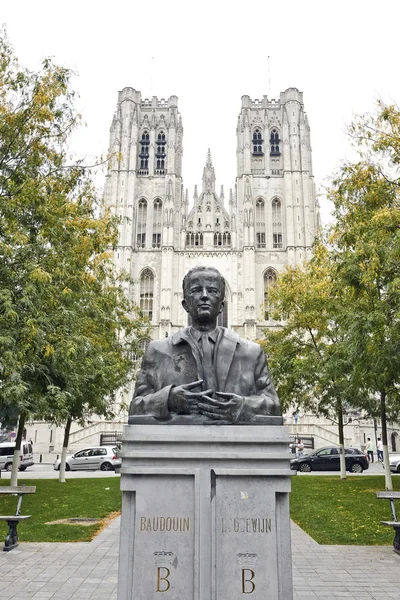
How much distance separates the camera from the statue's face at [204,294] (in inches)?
164

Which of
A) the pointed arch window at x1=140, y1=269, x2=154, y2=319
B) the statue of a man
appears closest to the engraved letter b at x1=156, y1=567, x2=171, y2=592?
the statue of a man

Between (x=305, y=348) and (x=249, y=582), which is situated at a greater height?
(x=305, y=348)

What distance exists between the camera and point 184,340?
4.18 m

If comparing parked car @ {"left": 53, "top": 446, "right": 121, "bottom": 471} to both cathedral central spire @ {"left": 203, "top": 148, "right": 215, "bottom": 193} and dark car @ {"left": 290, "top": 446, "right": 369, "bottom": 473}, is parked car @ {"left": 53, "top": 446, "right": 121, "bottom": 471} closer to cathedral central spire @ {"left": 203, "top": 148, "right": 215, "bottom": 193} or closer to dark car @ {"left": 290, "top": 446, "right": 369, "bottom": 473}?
dark car @ {"left": 290, "top": 446, "right": 369, "bottom": 473}

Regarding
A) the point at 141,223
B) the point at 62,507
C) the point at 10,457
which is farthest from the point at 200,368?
the point at 141,223

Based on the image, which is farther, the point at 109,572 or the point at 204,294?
the point at 109,572

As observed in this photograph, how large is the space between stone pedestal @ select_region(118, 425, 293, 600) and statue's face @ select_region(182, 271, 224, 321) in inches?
36.4

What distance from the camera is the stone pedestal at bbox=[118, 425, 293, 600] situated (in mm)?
3447

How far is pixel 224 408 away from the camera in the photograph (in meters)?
3.74

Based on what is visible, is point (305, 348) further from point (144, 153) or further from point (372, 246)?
point (144, 153)

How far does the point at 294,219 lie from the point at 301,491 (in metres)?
40.4

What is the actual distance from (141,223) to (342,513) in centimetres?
4609

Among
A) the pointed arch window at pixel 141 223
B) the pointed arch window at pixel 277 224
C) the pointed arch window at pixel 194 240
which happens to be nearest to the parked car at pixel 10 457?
the pointed arch window at pixel 141 223

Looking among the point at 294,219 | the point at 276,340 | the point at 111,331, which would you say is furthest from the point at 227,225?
the point at 111,331
